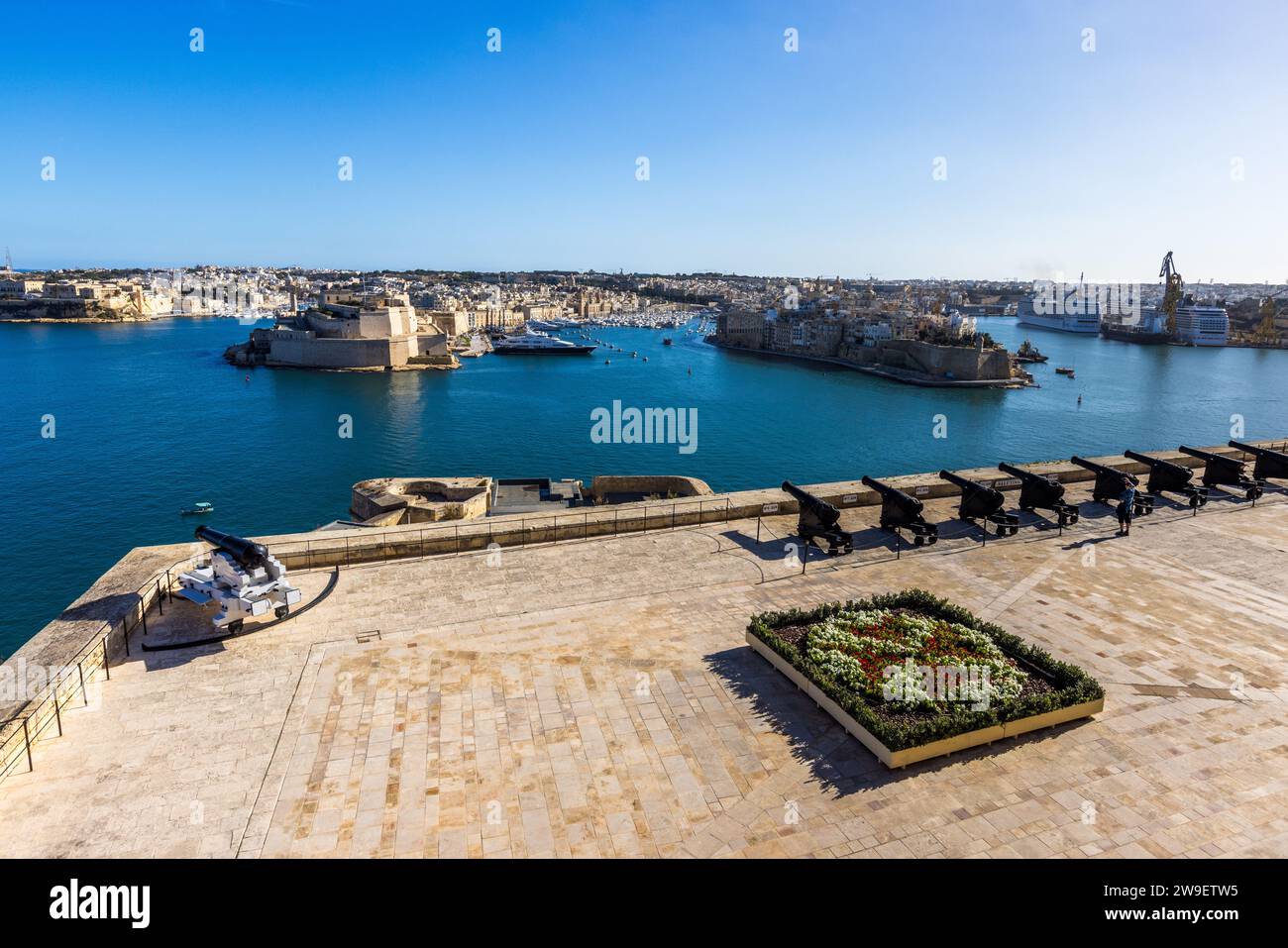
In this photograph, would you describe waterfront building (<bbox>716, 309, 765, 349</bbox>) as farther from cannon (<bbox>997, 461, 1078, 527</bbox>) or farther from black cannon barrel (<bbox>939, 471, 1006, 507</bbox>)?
black cannon barrel (<bbox>939, 471, 1006, 507</bbox>)

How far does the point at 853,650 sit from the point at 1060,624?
13.8ft

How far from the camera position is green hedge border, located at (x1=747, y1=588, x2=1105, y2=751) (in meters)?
8.45

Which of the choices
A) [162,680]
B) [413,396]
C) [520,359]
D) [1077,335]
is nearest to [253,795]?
[162,680]

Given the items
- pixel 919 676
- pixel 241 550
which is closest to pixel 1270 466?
pixel 919 676

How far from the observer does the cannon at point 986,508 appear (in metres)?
16.1

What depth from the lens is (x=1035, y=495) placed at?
17.6 metres

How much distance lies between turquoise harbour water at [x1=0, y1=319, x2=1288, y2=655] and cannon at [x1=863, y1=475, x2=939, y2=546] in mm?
21150

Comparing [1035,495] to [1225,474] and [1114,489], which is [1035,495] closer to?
[1114,489]

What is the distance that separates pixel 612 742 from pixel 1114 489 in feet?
51.8

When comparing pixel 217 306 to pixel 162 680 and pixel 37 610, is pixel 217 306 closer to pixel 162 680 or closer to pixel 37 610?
pixel 37 610

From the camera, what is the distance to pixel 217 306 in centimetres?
15475

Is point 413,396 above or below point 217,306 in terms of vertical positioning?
below

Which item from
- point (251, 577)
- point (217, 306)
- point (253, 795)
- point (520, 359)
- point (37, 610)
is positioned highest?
point (217, 306)
